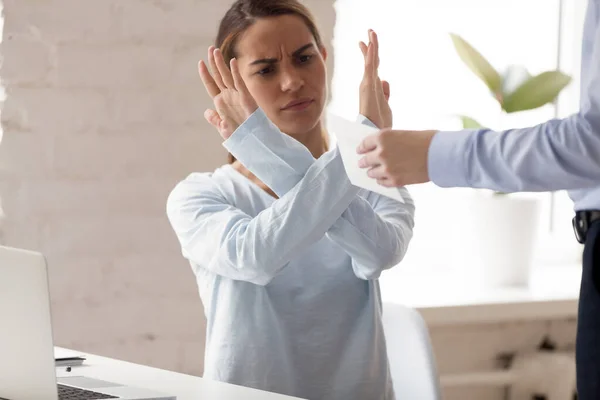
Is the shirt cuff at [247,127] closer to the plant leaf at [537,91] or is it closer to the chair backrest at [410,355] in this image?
the chair backrest at [410,355]

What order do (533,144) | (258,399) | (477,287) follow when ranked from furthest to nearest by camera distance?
(477,287) < (258,399) < (533,144)

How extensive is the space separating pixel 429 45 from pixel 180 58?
85cm

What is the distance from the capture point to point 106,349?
214 cm

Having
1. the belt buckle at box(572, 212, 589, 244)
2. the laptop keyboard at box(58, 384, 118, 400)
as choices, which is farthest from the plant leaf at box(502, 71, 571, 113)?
the laptop keyboard at box(58, 384, 118, 400)

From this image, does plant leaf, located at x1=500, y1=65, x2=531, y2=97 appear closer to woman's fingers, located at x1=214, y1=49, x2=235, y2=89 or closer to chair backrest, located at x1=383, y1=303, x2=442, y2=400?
chair backrest, located at x1=383, y1=303, x2=442, y2=400

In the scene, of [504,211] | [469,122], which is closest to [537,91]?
[469,122]

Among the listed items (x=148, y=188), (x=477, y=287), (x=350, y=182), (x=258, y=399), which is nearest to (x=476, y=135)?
(x=350, y=182)

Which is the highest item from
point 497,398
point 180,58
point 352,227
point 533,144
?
point 180,58

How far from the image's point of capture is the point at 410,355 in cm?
170

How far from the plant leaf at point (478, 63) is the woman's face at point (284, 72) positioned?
820mm

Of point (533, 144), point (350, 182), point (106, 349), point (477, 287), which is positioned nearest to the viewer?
point (533, 144)

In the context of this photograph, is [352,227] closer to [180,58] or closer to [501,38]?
[180,58]

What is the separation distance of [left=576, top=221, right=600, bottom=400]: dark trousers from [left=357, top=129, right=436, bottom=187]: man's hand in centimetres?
23

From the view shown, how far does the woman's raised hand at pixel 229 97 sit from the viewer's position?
5.01 feet
